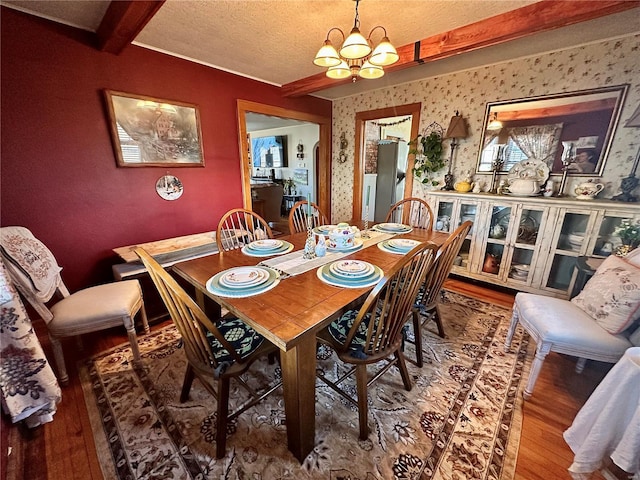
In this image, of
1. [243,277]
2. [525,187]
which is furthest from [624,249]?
[243,277]

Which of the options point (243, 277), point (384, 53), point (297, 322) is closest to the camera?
point (297, 322)

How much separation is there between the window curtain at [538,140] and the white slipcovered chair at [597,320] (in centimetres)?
141

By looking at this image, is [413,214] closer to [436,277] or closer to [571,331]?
[436,277]

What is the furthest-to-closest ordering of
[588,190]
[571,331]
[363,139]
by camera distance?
[363,139]
[588,190]
[571,331]

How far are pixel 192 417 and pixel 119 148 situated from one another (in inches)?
87.9

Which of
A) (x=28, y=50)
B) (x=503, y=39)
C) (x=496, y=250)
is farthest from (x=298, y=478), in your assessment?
(x=28, y=50)

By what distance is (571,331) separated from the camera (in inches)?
52.7

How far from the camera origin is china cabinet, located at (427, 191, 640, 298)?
2.11 metres

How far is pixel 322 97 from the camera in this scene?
3.97m

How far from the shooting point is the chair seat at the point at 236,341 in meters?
1.18

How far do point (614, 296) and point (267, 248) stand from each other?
198 cm

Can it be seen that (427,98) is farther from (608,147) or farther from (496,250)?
(496,250)

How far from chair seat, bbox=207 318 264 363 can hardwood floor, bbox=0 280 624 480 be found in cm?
68

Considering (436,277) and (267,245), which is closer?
(436,277)
